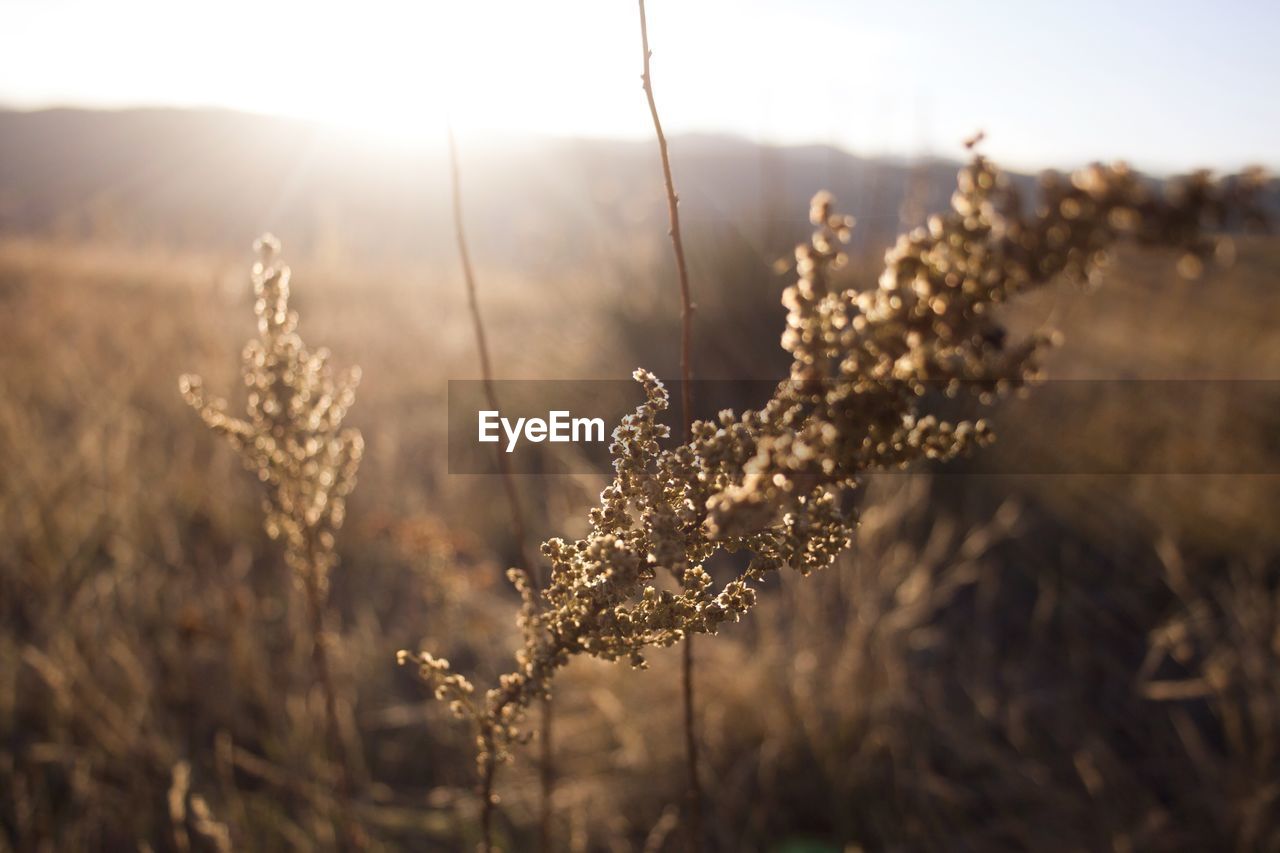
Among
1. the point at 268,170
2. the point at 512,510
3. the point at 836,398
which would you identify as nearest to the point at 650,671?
the point at 512,510

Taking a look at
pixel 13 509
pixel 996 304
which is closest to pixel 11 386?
pixel 13 509

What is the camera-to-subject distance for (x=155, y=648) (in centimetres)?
287

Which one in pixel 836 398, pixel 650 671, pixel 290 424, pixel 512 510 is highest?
pixel 836 398

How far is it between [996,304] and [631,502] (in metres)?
0.42

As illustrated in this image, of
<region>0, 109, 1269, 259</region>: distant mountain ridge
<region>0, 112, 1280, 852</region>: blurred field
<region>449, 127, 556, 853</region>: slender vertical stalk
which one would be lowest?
<region>0, 112, 1280, 852</region>: blurred field

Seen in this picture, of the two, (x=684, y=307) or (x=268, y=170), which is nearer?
(x=684, y=307)

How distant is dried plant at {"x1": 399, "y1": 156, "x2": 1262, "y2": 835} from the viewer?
63 cm

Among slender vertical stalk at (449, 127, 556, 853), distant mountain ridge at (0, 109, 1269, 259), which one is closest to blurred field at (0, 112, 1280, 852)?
slender vertical stalk at (449, 127, 556, 853)

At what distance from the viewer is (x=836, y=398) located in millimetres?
763

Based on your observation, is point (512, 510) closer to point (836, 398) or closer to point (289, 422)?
point (289, 422)

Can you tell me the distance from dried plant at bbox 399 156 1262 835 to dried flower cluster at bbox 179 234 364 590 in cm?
46

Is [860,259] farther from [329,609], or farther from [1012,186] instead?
[1012,186]

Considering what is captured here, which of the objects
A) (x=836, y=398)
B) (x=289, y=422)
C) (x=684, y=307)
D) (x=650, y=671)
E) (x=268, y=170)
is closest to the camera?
(x=836, y=398)

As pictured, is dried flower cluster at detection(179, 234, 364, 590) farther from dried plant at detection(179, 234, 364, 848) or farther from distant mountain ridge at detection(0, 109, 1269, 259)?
distant mountain ridge at detection(0, 109, 1269, 259)
